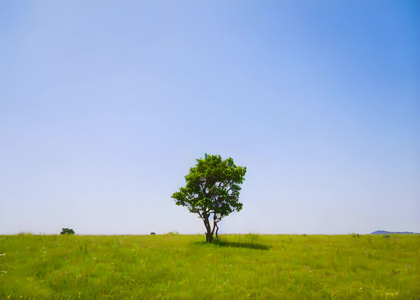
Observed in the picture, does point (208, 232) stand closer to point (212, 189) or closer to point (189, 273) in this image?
point (212, 189)

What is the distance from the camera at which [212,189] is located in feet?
76.3

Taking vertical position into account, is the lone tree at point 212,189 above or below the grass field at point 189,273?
above

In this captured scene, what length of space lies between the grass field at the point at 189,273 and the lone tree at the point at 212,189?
15.0 feet

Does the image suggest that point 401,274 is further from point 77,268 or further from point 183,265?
point 77,268

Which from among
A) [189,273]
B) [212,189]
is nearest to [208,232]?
[212,189]

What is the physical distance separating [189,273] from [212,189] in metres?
11.4

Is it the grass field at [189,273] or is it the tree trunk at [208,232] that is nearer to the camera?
the grass field at [189,273]

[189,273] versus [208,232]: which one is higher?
[208,232]

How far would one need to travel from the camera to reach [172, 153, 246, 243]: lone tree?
898 inches

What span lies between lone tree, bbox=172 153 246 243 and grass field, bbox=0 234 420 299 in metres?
4.57

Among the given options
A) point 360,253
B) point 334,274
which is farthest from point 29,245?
point 360,253

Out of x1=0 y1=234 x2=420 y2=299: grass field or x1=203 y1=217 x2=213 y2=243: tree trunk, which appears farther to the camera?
x1=203 y1=217 x2=213 y2=243: tree trunk

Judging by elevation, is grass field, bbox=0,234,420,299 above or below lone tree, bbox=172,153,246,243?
below

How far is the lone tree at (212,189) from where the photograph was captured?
22812 millimetres
